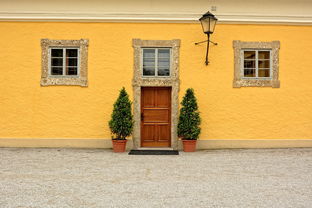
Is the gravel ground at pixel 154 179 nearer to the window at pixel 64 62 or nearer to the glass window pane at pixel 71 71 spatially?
the window at pixel 64 62

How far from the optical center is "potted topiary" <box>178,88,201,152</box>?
885cm

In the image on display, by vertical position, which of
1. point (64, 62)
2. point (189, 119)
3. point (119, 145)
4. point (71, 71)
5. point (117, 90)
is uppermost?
point (64, 62)

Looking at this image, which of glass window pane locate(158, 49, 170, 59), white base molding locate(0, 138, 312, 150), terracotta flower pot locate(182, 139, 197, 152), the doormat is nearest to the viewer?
the doormat

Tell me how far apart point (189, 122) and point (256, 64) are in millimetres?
2973

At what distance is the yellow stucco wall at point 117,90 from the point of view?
9.42 meters

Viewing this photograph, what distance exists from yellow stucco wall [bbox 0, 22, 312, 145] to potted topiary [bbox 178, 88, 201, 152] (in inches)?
21.6

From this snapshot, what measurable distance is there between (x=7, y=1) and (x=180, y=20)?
17.7 ft

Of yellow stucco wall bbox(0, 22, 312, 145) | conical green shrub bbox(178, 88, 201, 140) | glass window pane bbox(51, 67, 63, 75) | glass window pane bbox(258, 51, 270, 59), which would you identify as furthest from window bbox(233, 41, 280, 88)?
glass window pane bbox(51, 67, 63, 75)

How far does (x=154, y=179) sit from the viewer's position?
581 centimetres

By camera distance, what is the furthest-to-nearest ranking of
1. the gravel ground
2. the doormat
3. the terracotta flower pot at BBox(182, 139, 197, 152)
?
the terracotta flower pot at BBox(182, 139, 197, 152), the doormat, the gravel ground

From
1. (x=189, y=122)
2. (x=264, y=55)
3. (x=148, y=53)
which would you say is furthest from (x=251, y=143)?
(x=148, y=53)

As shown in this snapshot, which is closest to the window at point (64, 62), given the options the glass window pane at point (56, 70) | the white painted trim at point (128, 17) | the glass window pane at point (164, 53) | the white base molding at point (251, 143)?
the glass window pane at point (56, 70)

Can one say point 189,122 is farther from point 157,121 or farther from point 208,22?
point 208,22

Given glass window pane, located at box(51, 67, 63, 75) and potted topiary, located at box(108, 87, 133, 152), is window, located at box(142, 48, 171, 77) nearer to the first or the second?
potted topiary, located at box(108, 87, 133, 152)
